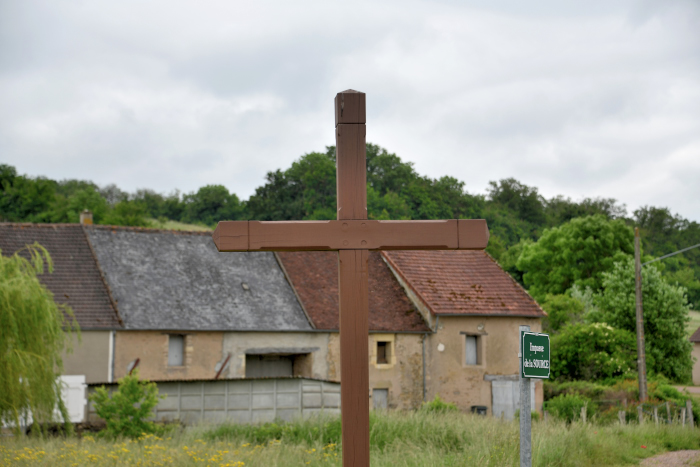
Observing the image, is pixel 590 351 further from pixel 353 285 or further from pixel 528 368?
pixel 353 285

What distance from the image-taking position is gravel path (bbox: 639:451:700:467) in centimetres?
1117

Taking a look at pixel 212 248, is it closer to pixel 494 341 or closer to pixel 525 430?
pixel 494 341

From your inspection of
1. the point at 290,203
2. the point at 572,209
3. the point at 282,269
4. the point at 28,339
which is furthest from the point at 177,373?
the point at 572,209

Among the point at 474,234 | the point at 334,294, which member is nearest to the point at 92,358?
the point at 334,294

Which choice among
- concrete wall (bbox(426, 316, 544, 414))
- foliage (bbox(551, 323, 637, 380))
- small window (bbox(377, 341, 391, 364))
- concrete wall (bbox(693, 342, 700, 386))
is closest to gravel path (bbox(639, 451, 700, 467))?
concrete wall (bbox(426, 316, 544, 414))

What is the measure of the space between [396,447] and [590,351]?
2359 cm

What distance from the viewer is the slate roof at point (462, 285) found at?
2728 cm

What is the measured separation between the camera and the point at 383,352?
27.0 metres

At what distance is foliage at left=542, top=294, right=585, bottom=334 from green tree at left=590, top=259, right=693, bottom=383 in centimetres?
430

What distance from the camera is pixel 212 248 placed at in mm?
27969

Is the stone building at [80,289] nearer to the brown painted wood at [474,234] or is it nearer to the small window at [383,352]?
the small window at [383,352]

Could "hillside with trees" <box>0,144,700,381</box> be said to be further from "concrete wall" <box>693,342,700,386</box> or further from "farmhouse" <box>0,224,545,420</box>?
"farmhouse" <box>0,224,545,420</box>

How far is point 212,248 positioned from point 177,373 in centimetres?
578

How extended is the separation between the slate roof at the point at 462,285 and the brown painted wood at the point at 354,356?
2129cm
